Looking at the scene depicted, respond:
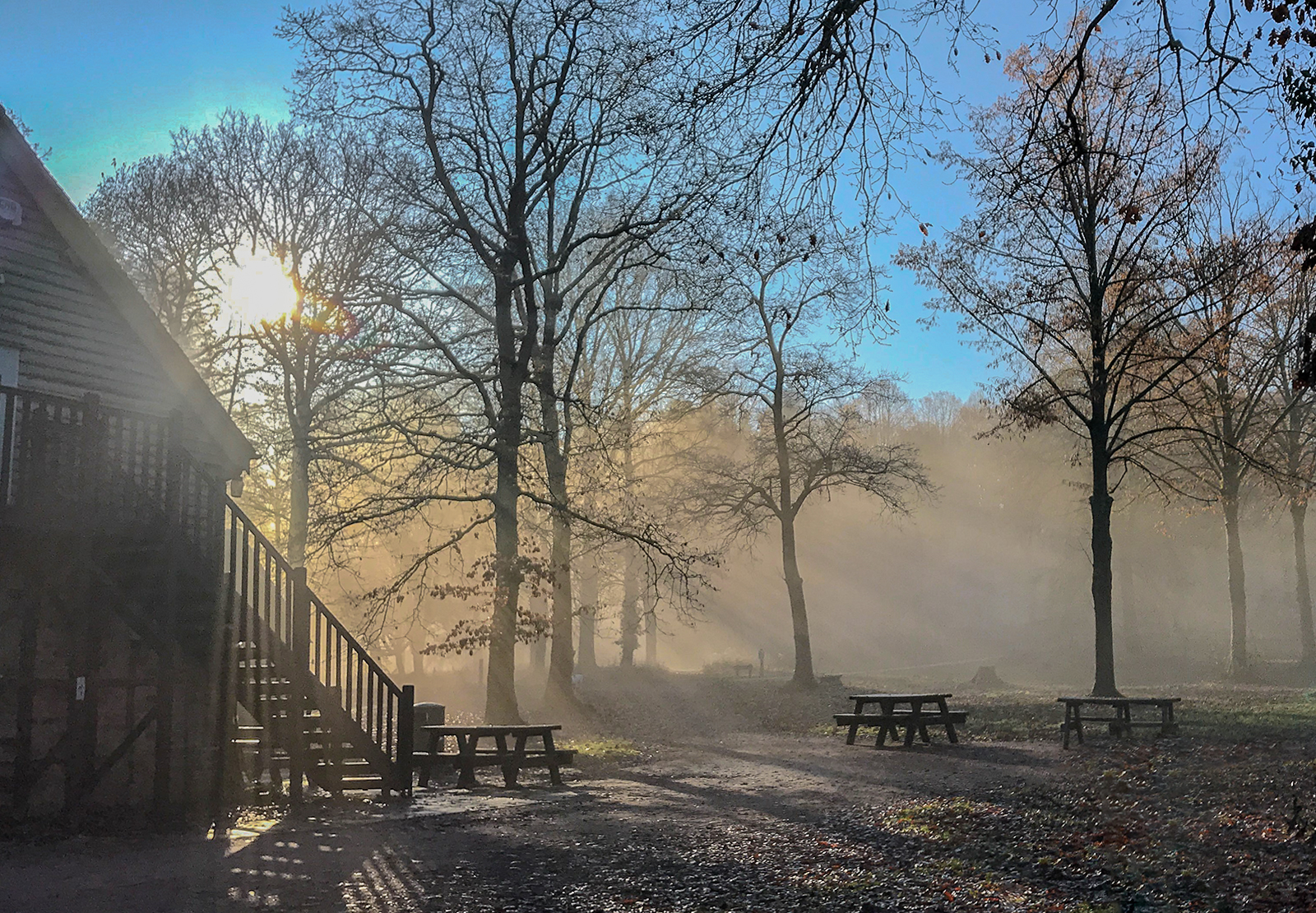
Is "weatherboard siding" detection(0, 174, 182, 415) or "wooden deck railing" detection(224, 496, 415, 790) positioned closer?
"wooden deck railing" detection(224, 496, 415, 790)

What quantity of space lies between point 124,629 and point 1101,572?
56.7 ft

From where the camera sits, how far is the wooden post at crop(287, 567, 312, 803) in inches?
460

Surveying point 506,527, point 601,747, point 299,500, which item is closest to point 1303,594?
point 601,747

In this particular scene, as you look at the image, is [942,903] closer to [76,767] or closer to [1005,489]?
[76,767]

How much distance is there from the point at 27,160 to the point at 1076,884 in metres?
14.2

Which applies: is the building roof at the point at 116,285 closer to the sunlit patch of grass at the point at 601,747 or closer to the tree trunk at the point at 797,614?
the sunlit patch of grass at the point at 601,747

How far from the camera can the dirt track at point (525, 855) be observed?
7.43 metres

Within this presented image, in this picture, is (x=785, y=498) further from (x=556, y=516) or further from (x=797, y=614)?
(x=556, y=516)

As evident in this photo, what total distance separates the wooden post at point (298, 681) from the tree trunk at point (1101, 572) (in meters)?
14.9

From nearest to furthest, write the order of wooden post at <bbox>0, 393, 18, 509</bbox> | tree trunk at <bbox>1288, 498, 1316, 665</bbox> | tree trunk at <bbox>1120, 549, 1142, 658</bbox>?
wooden post at <bbox>0, 393, 18, 509</bbox> → tree trunk at <bbox>1288, 498, 1316, 665</bbox> → tree trunk at <bbox>1120, 549, 1142, 658</bbox>

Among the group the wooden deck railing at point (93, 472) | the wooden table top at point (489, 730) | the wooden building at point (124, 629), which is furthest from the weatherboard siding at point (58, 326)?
the wooden table top at point (489, 730)

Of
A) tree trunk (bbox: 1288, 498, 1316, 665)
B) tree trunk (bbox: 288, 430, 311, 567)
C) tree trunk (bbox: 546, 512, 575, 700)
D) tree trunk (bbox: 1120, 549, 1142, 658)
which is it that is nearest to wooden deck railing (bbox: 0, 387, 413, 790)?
tree trunk (bbox: 288, 430, 311, 567)

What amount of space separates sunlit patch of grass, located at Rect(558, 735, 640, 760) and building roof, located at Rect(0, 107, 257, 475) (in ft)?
23.9

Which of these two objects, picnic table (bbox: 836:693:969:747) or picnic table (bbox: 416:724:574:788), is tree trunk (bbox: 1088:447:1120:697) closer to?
picnic table (bbox: 836:693:969:747)
